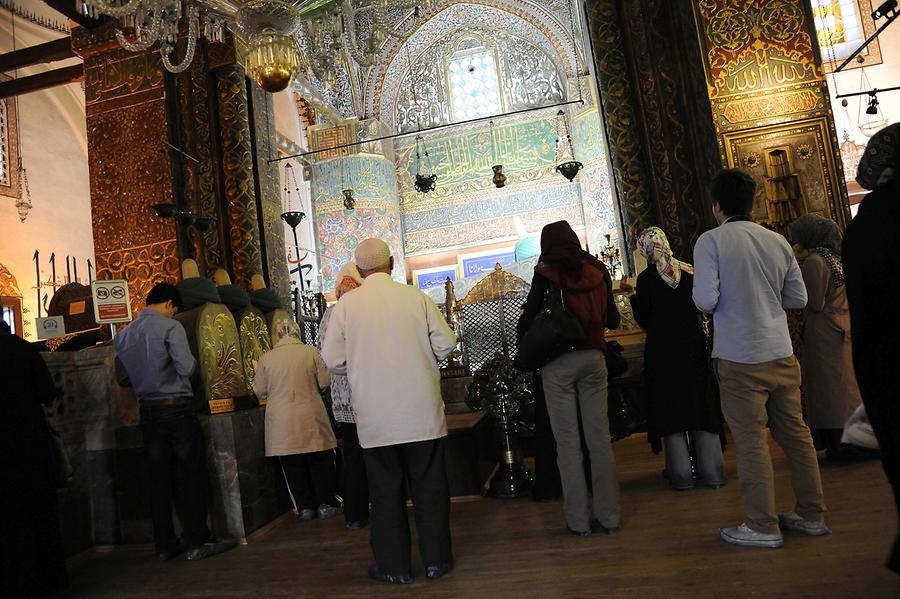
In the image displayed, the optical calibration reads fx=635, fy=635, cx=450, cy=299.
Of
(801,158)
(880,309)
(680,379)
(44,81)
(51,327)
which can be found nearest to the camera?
(880,309)

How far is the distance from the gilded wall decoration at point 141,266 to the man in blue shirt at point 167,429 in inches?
138

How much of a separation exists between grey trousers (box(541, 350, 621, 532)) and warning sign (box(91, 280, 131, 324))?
3.01m

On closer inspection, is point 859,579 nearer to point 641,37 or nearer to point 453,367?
point 453,367

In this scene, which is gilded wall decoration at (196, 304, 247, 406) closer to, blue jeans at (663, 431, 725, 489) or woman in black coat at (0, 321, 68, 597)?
woman in black coat at (0, 321, 68, 597)

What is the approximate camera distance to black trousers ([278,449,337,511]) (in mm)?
4137

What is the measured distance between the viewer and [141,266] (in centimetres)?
681

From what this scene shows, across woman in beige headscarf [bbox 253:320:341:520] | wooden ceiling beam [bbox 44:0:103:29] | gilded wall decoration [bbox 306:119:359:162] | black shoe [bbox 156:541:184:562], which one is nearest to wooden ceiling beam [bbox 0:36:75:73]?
wooden ceiling beam [bbox 44:0:103:29]

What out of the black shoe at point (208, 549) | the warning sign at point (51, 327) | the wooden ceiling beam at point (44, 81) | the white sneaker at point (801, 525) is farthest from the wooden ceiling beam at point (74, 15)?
the white sneaker at point (801, 525)

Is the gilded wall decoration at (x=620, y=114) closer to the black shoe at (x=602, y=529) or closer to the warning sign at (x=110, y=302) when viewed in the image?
the black shoe at (x=602, y=529)

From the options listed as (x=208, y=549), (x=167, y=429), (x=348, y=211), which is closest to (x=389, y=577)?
(x=208, y=549)

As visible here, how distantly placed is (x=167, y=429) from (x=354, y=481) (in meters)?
1.07

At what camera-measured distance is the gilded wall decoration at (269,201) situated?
7.45 m

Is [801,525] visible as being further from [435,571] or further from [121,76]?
[121,76]

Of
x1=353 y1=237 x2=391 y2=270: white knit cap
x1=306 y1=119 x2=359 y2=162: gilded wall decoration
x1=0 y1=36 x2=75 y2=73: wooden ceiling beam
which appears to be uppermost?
x1=306 y1=119 x2=359 y2=162: gilded wall decoration
